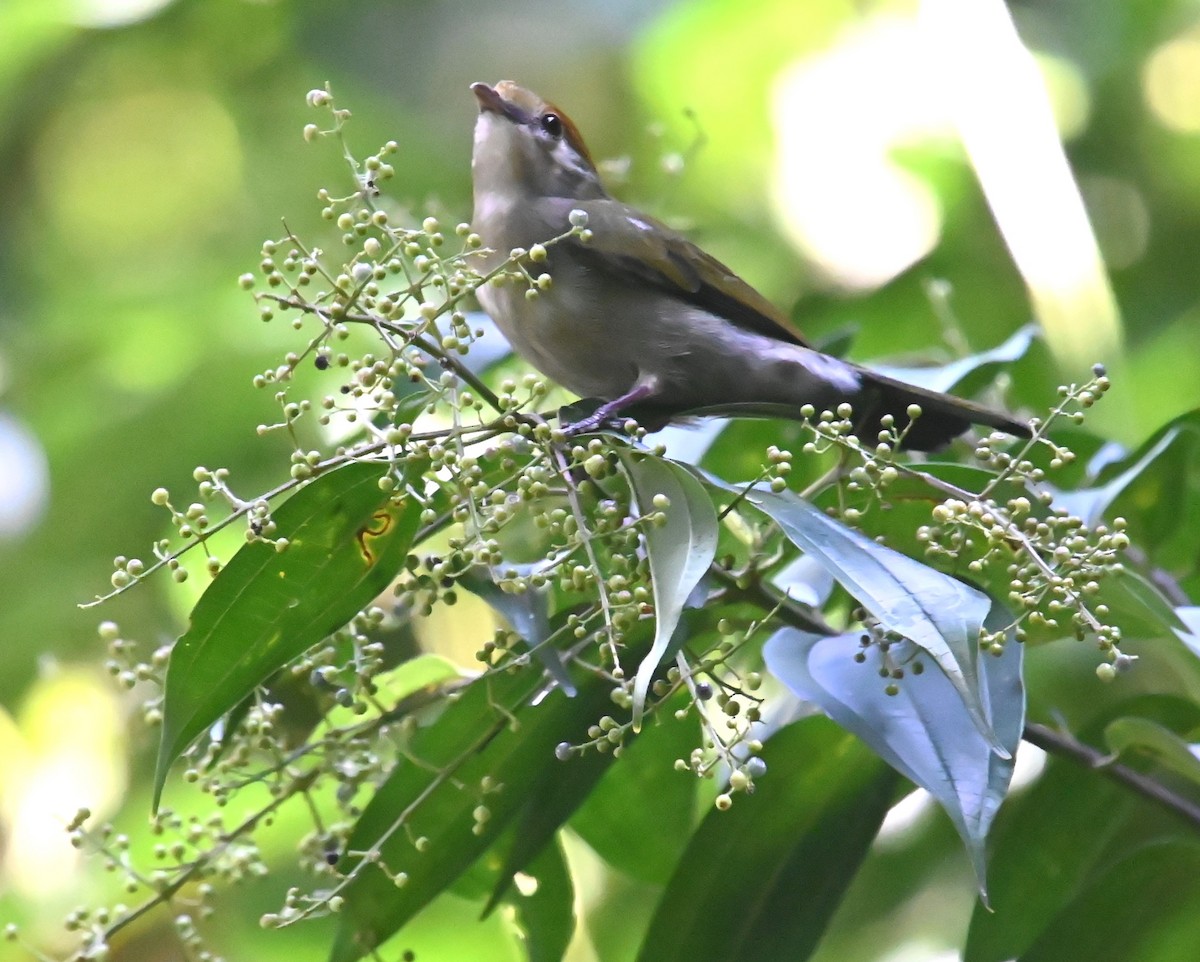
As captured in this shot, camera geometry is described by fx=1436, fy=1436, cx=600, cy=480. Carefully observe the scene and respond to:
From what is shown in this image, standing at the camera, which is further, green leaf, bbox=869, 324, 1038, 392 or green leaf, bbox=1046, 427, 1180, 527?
green leaf, bbox=869, 324, 1038, 392

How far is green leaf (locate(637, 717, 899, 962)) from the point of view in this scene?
154 cm

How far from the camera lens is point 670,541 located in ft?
3.99

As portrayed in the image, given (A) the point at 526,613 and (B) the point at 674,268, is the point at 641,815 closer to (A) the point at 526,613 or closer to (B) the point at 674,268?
(A) the point at 526,613

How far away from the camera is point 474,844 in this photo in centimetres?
153

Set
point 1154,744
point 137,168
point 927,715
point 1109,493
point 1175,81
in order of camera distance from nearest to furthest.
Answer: point 927,715, point 1154,744, point 1109,493, point 1175,81, point 137,168

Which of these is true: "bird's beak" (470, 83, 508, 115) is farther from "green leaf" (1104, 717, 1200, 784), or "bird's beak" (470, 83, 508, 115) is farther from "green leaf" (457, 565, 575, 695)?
"green leaf" (1104, 717, 1200, 784)

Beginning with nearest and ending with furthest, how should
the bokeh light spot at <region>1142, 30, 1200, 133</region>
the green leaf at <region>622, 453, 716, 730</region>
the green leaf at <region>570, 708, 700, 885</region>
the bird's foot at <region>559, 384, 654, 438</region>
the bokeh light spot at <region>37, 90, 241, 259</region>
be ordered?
the green leaf at <region>622, 453, 716, 730</region> < the bird's foot at <region>559, 384, 654, 438</region> < the green leaf at <region>570, 708, 700, 885</region> < the bokeh light spot at <region>1142, 30, 1200, 133</region> < the bokeh light spot at <region>37, 90, 241, 259</region>

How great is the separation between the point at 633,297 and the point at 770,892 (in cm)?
87

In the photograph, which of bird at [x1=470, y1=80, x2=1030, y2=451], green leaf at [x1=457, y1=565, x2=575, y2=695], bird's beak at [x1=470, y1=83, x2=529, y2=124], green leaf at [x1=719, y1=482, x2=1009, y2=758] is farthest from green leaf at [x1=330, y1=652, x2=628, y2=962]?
bird's beak at [x1=470, y1=83, x2=529, y2=124]

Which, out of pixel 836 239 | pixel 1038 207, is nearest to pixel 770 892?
pixel 1038 207

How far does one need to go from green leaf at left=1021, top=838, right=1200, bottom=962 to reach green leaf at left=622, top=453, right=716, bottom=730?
637mm

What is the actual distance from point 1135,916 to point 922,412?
0.66 m

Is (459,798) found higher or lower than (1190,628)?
higher

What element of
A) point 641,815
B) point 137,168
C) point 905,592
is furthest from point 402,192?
point 905,592
